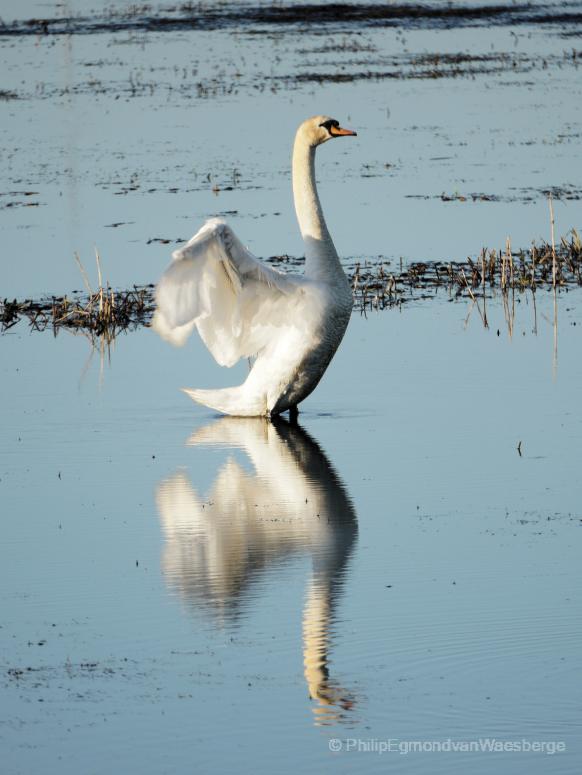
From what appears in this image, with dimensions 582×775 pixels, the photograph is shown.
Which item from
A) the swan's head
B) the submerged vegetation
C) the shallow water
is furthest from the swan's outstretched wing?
the submerged vegetation

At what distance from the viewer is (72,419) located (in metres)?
10.8

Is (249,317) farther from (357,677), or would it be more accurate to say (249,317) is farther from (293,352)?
(357,677)

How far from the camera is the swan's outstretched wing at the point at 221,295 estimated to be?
32.9ft

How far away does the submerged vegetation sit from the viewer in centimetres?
1381

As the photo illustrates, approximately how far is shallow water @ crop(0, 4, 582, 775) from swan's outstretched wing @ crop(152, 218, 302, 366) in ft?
1.82

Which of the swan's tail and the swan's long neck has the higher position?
the swan's long neck

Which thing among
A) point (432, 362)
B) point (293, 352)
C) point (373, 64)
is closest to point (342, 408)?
point (293, 352)

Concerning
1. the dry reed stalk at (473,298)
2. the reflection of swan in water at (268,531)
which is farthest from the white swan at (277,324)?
the dry reed stalk at (473,298)

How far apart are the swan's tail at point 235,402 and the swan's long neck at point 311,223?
2.86 feet

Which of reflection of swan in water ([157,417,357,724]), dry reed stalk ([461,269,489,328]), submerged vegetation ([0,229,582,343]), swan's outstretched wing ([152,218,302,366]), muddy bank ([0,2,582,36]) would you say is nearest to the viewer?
reflection of swan in water ([157,417,357,724])

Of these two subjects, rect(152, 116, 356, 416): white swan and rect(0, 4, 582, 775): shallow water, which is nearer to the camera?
rect(0, 4, 582, 775): shallow water

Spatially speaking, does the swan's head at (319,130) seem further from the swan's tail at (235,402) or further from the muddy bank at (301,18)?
the muddy bank at (301,18)

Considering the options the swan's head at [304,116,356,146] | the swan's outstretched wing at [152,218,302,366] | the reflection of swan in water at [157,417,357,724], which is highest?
the swan's head at [304,116,356,146]

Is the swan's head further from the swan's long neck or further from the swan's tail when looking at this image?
the swan's tail
